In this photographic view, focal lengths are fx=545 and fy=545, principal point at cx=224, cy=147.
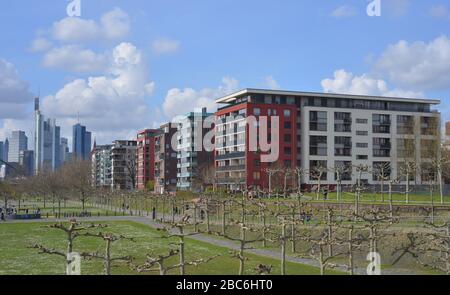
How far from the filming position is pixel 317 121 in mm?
94625

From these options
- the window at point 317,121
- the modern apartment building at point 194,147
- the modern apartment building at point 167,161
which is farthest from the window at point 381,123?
the modern apartment building at point 167,161

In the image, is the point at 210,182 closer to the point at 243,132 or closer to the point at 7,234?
the point at 243,132

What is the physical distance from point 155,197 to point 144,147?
264 ft

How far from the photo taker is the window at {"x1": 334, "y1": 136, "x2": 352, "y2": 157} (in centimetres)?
9500

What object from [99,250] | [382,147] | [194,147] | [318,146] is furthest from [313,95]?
[99,250]

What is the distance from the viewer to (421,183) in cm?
9062

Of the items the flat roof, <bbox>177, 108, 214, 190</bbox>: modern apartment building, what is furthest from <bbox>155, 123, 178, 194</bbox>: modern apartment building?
the flat roof

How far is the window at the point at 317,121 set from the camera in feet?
309

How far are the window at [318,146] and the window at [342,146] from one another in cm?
194

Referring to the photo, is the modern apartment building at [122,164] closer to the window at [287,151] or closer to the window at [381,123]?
the window at [287,151]

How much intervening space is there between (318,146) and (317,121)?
4348 millimetres

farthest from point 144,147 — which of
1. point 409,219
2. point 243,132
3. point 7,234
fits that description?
point 409,219

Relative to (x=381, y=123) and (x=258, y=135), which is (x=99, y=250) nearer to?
(x=258, y=135)

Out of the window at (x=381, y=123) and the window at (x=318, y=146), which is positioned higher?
the window at (x=381, y=123)
